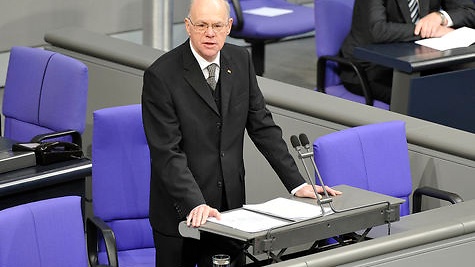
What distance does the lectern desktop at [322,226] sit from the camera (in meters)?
3.28

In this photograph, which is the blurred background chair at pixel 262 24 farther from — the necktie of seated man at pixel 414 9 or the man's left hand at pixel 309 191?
the man's left hand at pixel 309 191

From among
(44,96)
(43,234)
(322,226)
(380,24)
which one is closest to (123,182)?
(43,234)

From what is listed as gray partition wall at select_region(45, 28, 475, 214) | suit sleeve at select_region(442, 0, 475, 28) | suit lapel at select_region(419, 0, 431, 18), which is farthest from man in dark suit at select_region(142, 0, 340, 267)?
suit sleeve at select_region(442, 0, 475, 28)

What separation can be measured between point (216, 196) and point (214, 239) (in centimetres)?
15

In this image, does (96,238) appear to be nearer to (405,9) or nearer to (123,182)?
(123,182)

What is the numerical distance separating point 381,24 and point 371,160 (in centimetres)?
201

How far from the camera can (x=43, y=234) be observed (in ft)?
11.8

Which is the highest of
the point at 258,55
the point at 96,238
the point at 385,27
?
the point at 385,27

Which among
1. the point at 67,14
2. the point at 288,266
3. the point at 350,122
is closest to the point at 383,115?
the point at 350,122

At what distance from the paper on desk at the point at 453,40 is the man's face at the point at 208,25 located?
2.78 meters

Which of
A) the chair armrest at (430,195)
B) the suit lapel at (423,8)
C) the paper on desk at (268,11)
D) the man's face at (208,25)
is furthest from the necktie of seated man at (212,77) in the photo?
the paper on desk at (268,11)

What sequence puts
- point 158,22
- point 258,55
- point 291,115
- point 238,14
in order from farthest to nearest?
point 258,55, point 238,14, point 158,22, point 291,115

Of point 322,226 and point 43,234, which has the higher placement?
point 322,226

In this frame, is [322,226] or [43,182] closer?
[322,226]
